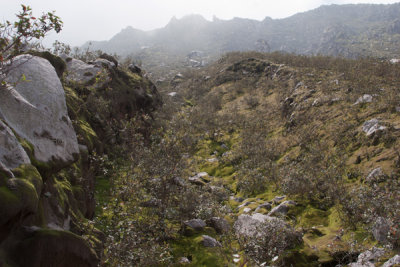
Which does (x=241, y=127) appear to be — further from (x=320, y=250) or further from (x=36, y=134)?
(x=36, y=134)

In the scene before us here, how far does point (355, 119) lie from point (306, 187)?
1281 cm

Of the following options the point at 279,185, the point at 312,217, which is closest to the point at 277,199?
the point at 279,185

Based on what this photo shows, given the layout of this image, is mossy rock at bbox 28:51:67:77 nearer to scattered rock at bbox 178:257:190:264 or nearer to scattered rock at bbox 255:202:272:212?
scattered rock at bbox 178:257:190:264

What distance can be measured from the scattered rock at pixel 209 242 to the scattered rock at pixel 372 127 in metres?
18.3

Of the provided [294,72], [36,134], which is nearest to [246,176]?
[36,134]

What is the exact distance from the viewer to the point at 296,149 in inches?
1225

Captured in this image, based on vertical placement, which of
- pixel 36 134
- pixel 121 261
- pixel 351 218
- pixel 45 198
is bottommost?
pixel 351 218

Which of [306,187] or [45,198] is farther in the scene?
[306,187]

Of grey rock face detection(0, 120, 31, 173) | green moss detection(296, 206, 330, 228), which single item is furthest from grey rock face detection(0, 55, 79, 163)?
green moss detection(296, 206, 330, 228)

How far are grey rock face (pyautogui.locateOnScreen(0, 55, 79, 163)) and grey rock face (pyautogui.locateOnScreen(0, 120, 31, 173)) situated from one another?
1.45 m

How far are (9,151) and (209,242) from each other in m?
11.1

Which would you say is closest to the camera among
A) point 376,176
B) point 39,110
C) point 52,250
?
point 52,250

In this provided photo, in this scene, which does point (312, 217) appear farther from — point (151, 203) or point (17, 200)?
point (17, 200)

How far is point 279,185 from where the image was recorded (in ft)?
80.6
